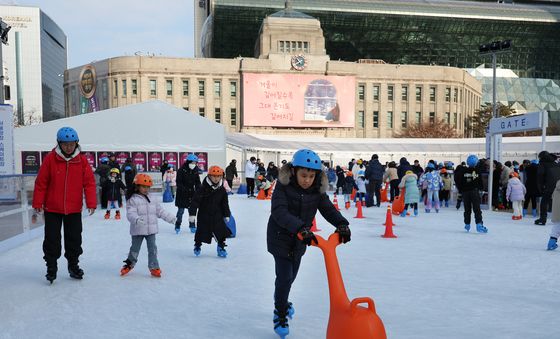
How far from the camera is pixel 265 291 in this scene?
5.24m

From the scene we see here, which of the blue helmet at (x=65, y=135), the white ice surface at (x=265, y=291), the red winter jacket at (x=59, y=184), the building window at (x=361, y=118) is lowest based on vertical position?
the white ice surface at (x=265, y=291)

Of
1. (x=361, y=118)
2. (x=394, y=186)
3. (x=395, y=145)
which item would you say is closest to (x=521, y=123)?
(x=394, y=186)

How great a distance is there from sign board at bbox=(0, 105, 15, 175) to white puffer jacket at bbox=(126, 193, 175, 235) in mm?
8716

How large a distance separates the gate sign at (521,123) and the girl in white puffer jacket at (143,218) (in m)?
11.1

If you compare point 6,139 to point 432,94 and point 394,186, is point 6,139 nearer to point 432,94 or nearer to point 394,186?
point 394,186

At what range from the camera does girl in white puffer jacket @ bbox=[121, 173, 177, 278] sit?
588cm

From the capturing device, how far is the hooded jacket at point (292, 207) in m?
3.56

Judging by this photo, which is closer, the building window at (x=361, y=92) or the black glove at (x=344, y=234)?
the black glove at (x=344, y=234)

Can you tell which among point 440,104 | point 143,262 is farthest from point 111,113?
point 440,104

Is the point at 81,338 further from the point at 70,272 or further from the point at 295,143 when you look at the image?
the point at 295,143

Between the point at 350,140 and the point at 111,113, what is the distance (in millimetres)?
25196

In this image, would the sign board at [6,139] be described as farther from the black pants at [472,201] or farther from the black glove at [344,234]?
the black glove at [344,234]

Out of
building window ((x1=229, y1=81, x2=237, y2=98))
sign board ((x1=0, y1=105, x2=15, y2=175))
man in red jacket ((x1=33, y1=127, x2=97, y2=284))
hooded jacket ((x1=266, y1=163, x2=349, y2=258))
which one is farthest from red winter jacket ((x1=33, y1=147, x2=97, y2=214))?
building window ((x1=229, y1=81, x2=237, y2=98))

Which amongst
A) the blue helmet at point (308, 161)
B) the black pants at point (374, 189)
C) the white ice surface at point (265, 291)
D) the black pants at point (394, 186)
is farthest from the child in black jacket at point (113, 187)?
the blue helmet at point (308, 161)
